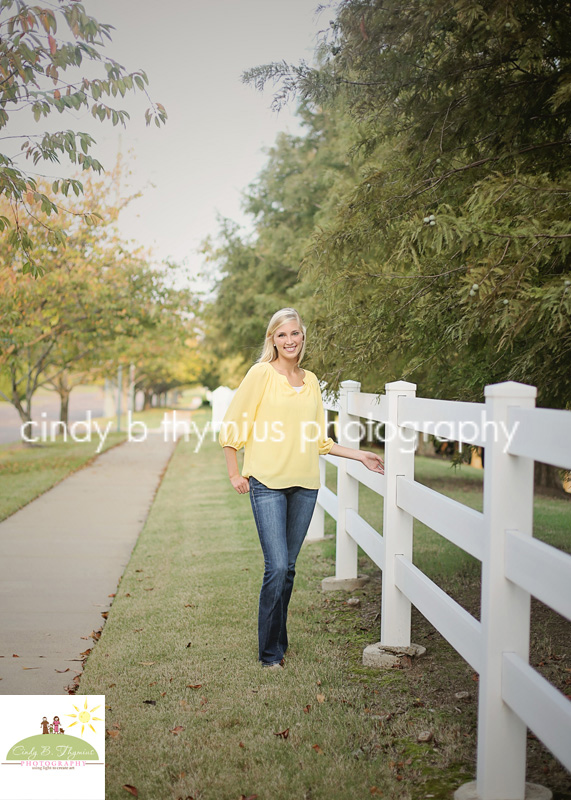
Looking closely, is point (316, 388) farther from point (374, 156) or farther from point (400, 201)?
point (374, 156)

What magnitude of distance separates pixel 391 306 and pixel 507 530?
2721 mm

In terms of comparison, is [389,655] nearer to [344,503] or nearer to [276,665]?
[276,665]

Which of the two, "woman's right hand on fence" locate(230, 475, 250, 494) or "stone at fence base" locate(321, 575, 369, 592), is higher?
"woman's right hand on fence" locate(230, 475, 250, 494)

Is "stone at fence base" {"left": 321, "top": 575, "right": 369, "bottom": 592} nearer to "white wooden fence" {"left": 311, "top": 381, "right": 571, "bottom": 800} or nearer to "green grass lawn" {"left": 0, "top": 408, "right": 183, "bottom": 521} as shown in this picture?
"white wooden fence" {"left": 311, "top": 381, "right": 571, "bottom": 800}

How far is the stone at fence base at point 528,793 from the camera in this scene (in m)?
3.05

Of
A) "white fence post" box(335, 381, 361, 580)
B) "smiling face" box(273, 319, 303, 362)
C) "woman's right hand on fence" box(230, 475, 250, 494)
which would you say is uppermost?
"smiling face" box(273, 319, 303, 362)

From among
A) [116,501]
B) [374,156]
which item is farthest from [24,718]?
[116,501]

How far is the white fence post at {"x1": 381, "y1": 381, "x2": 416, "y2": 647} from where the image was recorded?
471 centimetres

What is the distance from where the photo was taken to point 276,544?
15.2ft

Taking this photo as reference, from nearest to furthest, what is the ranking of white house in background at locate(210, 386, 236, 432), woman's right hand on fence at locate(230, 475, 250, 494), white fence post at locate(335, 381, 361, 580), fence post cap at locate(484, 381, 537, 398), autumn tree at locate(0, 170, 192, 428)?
fence post cap at locate(484, 381, 537, 398) → woman's right hand on fence at locate(230, 475, 250, 494) → white fence post at locate(335, 381, 361, 580) → autumn tree at locate(0, 170, 192, 428) → white house in background at locate(210, 386, 236, 432)

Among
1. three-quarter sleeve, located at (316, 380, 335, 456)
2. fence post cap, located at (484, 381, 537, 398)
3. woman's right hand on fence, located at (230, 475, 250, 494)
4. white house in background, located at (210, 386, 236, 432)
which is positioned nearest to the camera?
fence post cap, located at (484, 381, 537, 398)

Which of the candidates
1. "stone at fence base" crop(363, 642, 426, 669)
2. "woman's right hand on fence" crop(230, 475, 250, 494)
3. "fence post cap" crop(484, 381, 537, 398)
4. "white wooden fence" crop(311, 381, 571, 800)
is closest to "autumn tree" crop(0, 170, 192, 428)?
"woman's right hand on fence" crop(230, 475, 250, 494)

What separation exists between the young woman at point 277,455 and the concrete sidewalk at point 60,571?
1.29 metres

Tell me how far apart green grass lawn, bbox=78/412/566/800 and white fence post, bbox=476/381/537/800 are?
0.34 meters
